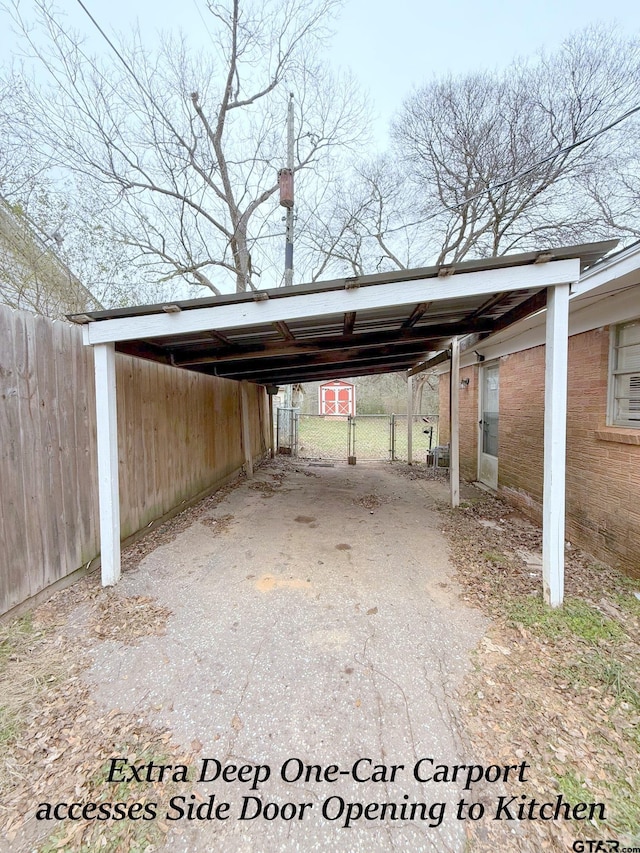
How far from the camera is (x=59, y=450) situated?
2.83 metres

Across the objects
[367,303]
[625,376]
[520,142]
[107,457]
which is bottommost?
[107,457]

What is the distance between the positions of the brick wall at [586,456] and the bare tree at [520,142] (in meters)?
4.77

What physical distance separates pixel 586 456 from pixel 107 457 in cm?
463

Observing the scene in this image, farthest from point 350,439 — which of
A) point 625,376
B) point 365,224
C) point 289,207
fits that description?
point 625,376

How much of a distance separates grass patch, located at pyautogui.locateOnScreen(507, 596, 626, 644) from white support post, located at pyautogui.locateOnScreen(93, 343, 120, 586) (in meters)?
3.22

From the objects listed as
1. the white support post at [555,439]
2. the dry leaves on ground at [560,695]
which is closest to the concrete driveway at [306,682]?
Answer: the dry leaves on ground at [560,695]

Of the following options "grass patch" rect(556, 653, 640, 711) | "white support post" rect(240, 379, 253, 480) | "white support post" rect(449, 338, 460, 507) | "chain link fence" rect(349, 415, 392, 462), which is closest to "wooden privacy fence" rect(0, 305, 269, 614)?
"white support post" rect(240, 379, 253, 480)

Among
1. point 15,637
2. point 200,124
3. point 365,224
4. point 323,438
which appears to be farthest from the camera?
point 323,438

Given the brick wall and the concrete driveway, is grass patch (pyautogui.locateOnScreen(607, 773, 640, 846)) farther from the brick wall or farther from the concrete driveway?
the brick wall

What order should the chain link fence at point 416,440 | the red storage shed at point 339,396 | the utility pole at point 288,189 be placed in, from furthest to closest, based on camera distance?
the red storage shed at point 339,396 < the chain link fence at point 416,440 < the utility pole at point 288,189

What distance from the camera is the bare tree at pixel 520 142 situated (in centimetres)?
802

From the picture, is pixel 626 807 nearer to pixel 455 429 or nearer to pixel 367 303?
pixel 367 303

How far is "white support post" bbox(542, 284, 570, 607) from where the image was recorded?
2732 millimetres

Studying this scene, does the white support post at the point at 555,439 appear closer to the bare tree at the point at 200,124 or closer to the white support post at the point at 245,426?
the white support post at the point at 245,426
